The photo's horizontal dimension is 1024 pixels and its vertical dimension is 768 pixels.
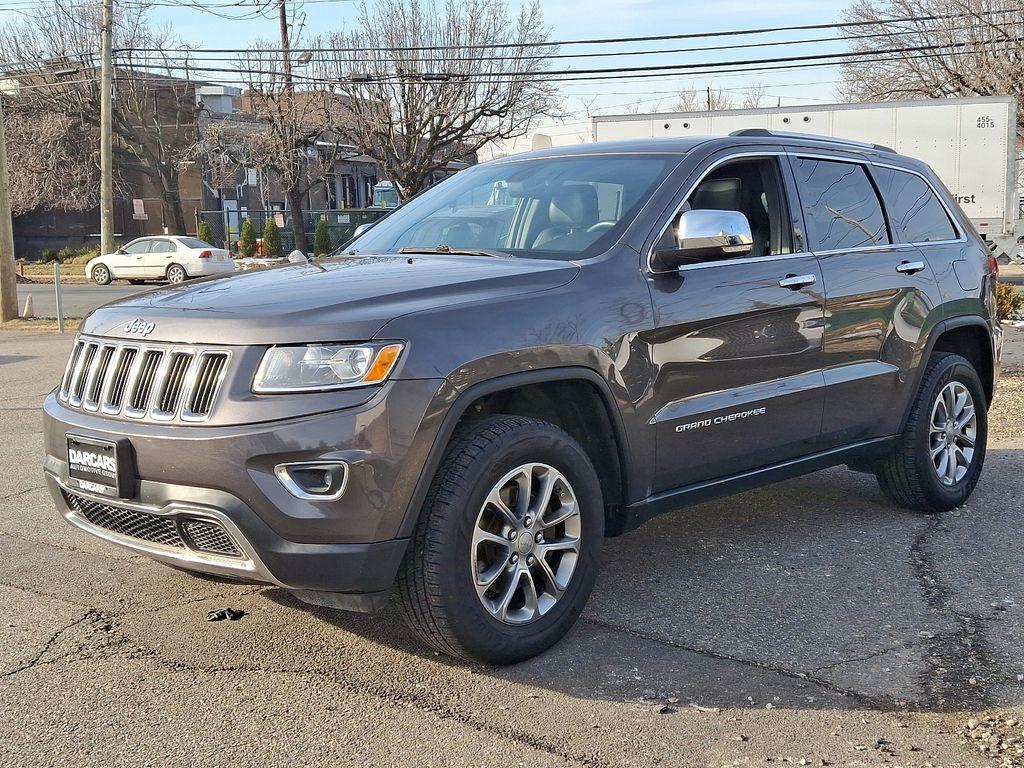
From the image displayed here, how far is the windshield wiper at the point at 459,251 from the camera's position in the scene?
14.9ft

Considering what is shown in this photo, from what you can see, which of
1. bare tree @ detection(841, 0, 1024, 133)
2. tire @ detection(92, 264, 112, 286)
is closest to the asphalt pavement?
tire @ detection(92, 264, 112, 286)

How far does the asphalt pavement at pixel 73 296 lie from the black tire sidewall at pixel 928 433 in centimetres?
1557

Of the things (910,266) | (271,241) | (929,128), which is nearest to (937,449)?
(910,266)

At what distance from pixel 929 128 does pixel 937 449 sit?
15.9 m

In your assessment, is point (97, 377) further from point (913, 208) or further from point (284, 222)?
point (284, 222)

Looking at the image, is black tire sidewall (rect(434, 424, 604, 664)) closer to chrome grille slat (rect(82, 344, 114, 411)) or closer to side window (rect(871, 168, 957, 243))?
chrome grille slat (rect(82, 344, 114, 411))

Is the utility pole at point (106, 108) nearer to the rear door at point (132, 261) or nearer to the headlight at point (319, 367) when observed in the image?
the rear door at point (132, 261)

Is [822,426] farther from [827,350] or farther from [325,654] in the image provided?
[325,654]

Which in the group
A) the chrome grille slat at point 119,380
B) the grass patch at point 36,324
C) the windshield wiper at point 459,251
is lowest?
the grass patch at point 36,324

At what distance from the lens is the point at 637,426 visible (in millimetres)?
4211

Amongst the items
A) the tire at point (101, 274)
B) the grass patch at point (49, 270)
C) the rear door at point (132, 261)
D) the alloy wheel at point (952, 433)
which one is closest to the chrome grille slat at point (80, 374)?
the alloy wheel at point (952, 433)

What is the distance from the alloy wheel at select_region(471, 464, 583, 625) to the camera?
377cm

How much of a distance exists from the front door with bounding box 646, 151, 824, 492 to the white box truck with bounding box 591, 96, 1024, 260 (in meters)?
15.1

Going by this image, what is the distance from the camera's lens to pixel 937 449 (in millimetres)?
5863
